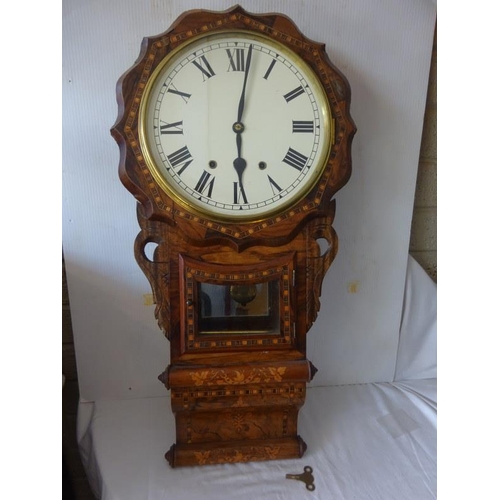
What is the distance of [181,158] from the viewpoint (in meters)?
0.94

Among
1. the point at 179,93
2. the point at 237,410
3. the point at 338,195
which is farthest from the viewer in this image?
the point at 338,195

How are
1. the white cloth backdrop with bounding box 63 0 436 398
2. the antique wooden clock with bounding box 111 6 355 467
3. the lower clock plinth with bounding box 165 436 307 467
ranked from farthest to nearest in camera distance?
1. the white cloth backdrop with bounding box 63 0 436 398
2. the lower clock plinth with bounding box 165 436 307 467
3. the antique wooden clock with bounding box 111 6 355 467

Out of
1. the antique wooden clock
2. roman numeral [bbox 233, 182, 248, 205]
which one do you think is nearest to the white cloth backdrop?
the antique wooden clock

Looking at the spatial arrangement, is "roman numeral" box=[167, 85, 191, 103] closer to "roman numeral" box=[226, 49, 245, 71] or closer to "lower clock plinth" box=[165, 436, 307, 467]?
"roman numeral" box=[226, 49, 245, 71]

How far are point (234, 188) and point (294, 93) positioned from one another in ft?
0.73

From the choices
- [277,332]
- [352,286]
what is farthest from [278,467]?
[352,286]

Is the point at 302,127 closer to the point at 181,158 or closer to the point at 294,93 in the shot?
the point at 294,93

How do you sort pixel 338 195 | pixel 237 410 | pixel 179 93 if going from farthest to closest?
pixel 338 195, pixel 237 410, pixel 179 93

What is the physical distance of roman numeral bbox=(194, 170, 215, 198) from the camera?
952 mm

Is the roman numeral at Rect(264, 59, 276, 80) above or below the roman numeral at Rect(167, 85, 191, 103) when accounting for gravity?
above

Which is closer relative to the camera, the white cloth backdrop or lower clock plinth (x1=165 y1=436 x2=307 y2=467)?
lower clock plinth (x1=165 y1=436 x2=307 y2=467)

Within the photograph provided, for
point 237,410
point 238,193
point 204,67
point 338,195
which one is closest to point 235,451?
point 237,410

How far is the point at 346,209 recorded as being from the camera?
50.9 inches

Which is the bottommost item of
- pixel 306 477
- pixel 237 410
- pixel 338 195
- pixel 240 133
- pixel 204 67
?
pixel 306 477
